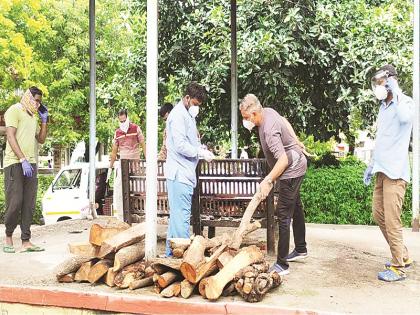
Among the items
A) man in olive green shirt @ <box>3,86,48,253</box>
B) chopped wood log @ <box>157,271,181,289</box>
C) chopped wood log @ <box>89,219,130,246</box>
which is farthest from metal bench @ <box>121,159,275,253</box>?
chopped wood log @ <box>157,271,181,289</box>

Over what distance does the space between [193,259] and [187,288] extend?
249 mm

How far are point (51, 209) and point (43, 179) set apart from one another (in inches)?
189

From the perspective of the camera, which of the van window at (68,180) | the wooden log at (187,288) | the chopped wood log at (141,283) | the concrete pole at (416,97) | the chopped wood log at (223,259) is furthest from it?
the van window at (68,180)

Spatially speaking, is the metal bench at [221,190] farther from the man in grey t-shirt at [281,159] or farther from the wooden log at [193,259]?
the wooden log at [193,259]

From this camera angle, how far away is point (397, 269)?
5.27m

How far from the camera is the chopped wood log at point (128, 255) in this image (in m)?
4.93

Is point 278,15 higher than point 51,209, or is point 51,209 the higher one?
point 278,15

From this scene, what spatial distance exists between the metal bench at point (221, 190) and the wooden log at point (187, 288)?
5.23 feet

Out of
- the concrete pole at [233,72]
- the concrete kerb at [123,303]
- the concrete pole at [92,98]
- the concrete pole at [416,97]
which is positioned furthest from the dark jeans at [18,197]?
the concrete pole at [416,97]

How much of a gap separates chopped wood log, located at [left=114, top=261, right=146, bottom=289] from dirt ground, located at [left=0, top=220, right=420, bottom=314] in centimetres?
11

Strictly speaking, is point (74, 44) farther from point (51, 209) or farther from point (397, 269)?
point (397, 269)

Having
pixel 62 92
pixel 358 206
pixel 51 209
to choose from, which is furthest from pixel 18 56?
pixel 358 206

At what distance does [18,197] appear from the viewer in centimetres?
663

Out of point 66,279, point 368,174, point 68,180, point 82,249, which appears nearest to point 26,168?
point 82,249
